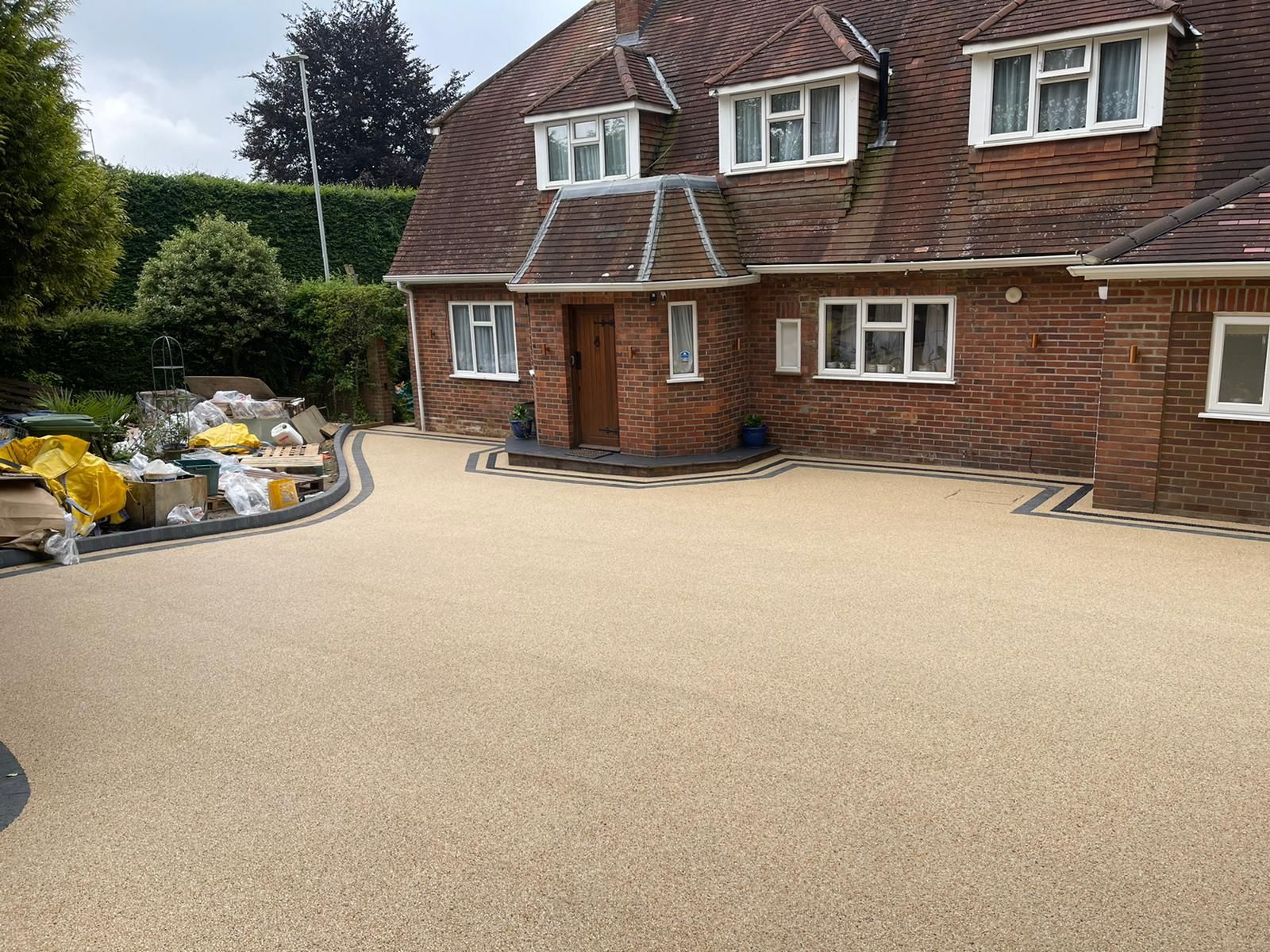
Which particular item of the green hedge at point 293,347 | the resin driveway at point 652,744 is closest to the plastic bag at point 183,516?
the resin driveway at point 652,744

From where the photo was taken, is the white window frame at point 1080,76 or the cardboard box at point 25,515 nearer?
the cardboard box at point 25,515

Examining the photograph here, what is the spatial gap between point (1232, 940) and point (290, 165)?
33.8 meters

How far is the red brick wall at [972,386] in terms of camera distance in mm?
11602

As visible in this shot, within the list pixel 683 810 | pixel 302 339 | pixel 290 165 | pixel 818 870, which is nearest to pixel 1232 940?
pixel 818 870

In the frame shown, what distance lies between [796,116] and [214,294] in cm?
1096

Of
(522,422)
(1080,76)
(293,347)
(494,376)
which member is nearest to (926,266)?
(1080,76)

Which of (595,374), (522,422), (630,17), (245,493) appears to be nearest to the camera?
(245,493)

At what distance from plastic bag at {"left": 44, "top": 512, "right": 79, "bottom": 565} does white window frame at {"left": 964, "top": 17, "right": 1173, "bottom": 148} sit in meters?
11.5

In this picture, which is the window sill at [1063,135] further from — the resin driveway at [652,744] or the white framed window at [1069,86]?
the resin driveway at [652,744]

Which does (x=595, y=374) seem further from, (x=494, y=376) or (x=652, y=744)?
(x=652, y=744)

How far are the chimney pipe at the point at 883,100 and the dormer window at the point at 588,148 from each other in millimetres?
3732

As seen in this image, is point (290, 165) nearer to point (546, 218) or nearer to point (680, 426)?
point (546, 218)

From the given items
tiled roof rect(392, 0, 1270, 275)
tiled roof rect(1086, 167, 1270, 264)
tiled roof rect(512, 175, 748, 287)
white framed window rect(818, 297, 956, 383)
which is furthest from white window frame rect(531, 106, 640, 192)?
tiled roof rect(1086, 167, 1270, 264)

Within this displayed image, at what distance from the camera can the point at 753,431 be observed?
13945 millimetres
